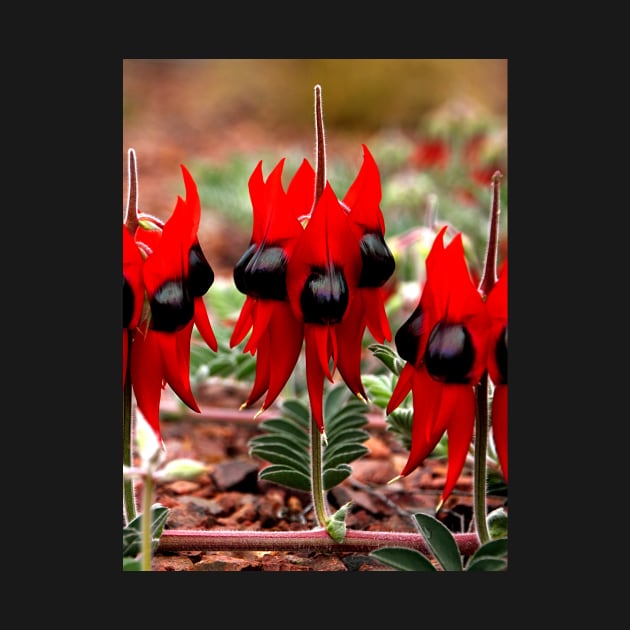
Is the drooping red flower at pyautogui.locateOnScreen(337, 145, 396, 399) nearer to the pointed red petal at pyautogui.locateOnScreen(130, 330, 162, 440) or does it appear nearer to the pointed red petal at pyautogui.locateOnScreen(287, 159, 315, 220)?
the pointed red petal at pyautogui.locateOnScreen(287, 159, 315, 220)

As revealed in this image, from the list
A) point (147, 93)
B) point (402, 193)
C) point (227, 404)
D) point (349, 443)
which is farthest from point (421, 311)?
point (147, 93)

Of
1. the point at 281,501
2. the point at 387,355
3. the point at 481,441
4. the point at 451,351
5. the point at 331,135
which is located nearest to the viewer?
the point at 451,351

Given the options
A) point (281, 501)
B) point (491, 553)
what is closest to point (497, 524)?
point (491, 553)

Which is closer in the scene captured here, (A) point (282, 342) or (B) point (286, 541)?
(A) point (282, 342)

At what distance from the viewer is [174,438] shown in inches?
128

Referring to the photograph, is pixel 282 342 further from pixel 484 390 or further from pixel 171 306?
pixel 484 390

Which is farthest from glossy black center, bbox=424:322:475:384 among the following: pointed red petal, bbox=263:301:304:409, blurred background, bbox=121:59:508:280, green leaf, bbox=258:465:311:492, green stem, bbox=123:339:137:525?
blurred background, bbox=121:59:508:280

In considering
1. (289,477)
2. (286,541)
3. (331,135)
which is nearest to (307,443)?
(289,477)

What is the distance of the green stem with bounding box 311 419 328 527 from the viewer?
240 cm

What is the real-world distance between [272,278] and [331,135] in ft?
9.10

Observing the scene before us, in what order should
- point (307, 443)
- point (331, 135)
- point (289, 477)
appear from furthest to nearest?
1. point (331, 135)
2. point (307, 443)
3. point (289, 477)

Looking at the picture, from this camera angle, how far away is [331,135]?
4902 millimetres

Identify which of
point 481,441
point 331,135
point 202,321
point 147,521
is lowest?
point 147,521

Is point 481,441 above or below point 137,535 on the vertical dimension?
above
